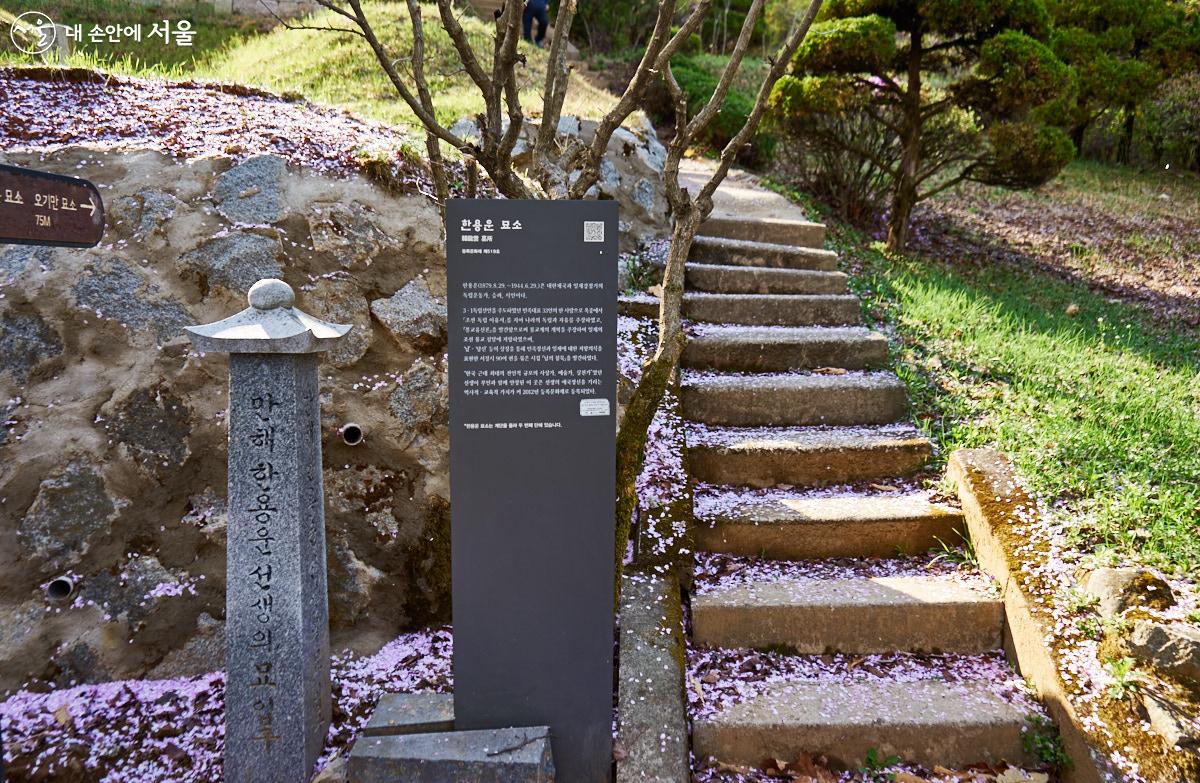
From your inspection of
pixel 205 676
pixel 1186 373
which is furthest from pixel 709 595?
pixel 1186 373

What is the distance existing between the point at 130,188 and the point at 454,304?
98.5 inches

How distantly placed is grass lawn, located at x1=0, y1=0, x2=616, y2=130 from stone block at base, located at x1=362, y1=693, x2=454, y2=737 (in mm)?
4870

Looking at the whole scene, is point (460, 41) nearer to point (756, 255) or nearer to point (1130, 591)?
point (1130, 591)

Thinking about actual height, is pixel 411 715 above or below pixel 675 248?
below

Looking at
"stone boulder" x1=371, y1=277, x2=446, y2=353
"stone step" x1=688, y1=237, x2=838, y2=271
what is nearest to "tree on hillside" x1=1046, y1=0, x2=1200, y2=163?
"stone step" x1=688, y1=237, x2=838, y2=271

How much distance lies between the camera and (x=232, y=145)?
4.22 meters

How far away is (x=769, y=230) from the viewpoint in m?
6.90

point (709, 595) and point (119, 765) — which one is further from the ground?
point (709, 595)

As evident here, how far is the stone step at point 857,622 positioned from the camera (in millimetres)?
3385

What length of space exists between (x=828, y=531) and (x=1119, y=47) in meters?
13.5

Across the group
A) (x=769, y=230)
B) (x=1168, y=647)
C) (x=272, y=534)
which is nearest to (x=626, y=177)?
(x=769, y=230)

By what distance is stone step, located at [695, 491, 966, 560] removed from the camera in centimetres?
386

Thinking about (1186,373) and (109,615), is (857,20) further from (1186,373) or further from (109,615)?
(109,615)

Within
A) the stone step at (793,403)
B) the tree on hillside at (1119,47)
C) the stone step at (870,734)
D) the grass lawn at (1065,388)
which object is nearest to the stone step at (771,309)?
the grass lawn at (1065,388)
